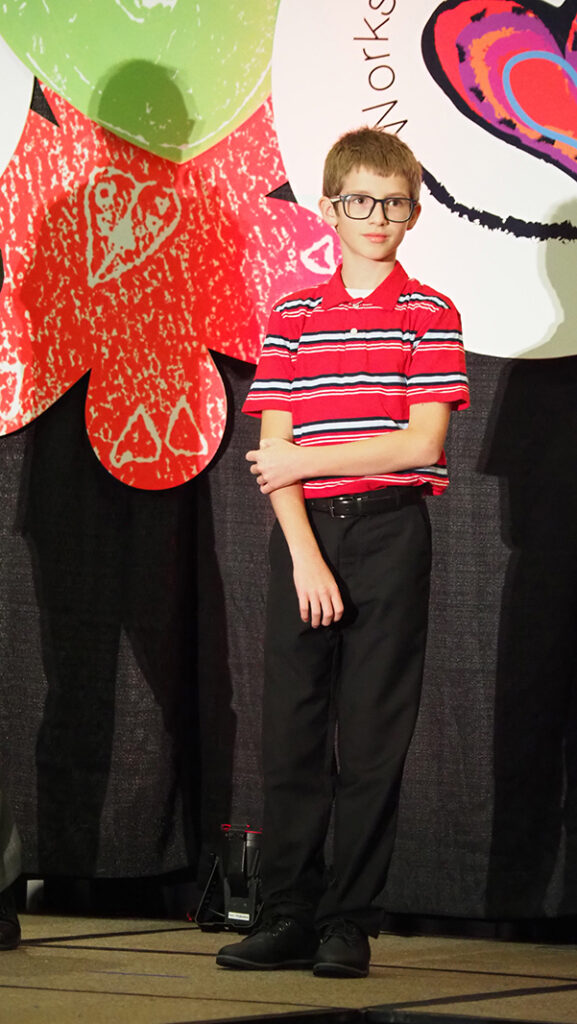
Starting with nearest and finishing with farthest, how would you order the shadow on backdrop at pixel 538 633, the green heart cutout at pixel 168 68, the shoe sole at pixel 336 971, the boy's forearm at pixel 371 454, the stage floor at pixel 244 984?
the stage floor at pixel 244 984 → the shoe sole at pixel 336 971 → the boy's forearm at pixel 371 454 → the shadow on backdrop at pixel 538 633 → the green heart cutout at pixel 168 68

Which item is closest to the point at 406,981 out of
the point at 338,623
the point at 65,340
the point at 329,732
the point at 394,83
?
the point at 329,732

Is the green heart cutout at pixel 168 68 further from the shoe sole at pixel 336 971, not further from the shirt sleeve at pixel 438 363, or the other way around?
the shoe sole at pixel 336 971

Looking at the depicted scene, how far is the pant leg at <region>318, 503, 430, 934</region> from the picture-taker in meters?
1.68

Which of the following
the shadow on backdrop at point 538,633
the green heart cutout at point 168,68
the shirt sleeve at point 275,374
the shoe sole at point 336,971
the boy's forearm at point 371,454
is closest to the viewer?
the shoe sole at point 336,971

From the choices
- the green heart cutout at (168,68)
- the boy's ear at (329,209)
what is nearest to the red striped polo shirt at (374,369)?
the boy's ear at (329,209)

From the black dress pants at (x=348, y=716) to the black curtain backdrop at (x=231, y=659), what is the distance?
0.55 metres

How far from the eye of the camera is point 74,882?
7.75 feet

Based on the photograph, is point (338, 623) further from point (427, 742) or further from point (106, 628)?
point (106, 628)

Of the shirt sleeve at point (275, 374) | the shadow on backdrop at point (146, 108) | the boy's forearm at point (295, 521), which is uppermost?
the shadow on backdrop at point (146, 108)

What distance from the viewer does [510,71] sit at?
2264 mm

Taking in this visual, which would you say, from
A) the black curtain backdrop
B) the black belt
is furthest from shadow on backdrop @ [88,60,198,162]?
the black belt

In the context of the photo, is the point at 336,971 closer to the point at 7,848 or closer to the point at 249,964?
the point at 249,964

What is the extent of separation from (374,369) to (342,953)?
862mm

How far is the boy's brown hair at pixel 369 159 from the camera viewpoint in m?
1.75
